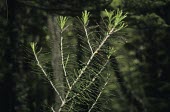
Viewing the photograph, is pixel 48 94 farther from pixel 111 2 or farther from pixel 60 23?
pixel 60 23

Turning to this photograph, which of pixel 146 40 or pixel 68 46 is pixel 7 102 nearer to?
pixel 146 40

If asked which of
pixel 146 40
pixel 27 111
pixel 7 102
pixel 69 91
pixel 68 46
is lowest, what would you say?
pixel 27 111

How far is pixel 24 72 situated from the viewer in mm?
14547

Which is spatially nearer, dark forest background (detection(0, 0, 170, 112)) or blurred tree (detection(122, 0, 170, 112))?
dark forest background (detection(0, 0, 170, 112))

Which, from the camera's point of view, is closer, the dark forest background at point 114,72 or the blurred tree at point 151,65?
the dark forest background at point 114,72

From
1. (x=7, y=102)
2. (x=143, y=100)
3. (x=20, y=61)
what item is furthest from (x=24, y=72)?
(x=143, y=100)

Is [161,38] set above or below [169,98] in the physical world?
above

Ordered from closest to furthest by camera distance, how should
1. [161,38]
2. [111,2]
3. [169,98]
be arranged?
[111,2] < [169,98] < [161,38]

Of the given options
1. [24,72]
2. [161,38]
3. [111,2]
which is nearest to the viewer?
[111,2]

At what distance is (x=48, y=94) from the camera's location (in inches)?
579

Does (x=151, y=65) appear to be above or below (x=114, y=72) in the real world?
below

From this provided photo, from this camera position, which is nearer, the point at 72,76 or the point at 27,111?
the point at 72,76

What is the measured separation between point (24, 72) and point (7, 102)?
3.13 metres

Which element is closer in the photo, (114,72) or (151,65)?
(114,72)
